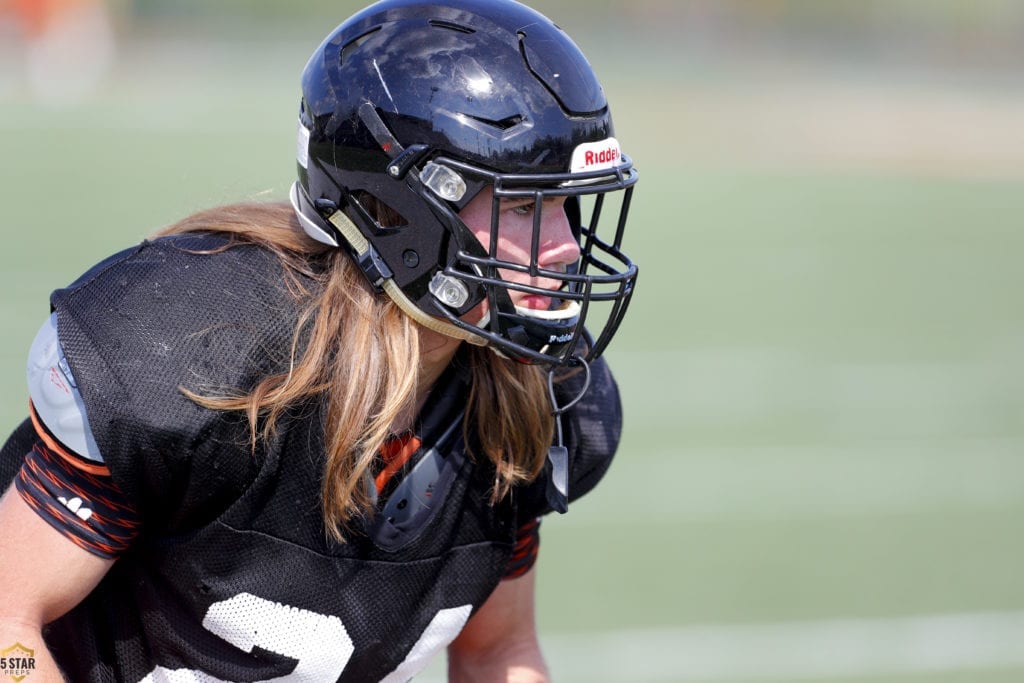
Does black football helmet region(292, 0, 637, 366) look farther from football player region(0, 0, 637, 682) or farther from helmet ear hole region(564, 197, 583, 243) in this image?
helmet ear hole region(564, 197, 583, 243)

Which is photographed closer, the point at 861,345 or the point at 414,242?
the point at 414,242

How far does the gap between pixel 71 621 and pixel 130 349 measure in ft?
1.64

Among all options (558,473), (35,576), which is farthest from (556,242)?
(35,576)

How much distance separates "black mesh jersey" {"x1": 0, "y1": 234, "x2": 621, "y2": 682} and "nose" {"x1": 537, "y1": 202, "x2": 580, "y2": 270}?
323mm

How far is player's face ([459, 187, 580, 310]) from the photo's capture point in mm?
2180

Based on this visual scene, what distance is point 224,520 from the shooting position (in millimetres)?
2051

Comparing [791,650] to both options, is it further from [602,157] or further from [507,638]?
[602,157]

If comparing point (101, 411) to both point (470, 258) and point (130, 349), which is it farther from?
point (470, 258)

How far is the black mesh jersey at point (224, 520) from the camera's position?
1.94 meters

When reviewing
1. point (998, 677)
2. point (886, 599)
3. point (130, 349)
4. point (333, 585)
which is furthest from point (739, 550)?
point (130, 349)

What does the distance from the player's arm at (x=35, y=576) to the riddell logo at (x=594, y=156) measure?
3.05 ft

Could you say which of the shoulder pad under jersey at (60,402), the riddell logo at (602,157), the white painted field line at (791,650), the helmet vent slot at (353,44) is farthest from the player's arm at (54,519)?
the white painted field line at (791,650)

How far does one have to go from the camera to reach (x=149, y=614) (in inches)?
85.0

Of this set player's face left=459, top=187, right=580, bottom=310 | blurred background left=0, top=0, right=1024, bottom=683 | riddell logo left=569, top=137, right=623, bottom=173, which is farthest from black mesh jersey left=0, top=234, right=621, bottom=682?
blurred background left=0, top=0, right=1024, bottom=683
